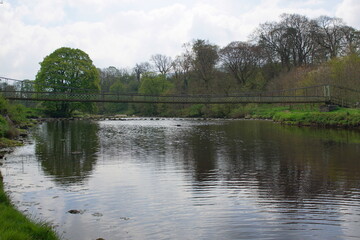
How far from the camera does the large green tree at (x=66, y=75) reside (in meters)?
59.9

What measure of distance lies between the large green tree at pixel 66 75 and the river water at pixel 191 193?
4423 centimetres

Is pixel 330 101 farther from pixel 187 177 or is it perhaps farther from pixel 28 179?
pixel 28 179

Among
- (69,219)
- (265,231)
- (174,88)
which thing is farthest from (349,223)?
(174,88)

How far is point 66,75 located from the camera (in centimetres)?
6122

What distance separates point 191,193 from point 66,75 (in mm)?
55461

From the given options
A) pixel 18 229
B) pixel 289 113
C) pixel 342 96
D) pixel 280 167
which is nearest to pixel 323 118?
pixel 342 96

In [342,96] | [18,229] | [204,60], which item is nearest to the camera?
[18,229]

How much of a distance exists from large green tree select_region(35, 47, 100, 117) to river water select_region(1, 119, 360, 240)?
4423 centimetres

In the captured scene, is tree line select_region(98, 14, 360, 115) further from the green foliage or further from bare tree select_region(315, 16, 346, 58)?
the green foliage

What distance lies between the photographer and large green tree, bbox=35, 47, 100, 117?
59.9 m

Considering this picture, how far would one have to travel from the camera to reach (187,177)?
41.5 ft

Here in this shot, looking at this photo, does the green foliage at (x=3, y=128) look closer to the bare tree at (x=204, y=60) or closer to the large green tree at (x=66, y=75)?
the large green tree at (x=66, y=75)

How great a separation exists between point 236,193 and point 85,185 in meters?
4.76

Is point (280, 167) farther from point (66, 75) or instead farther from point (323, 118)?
point (66, 75)
